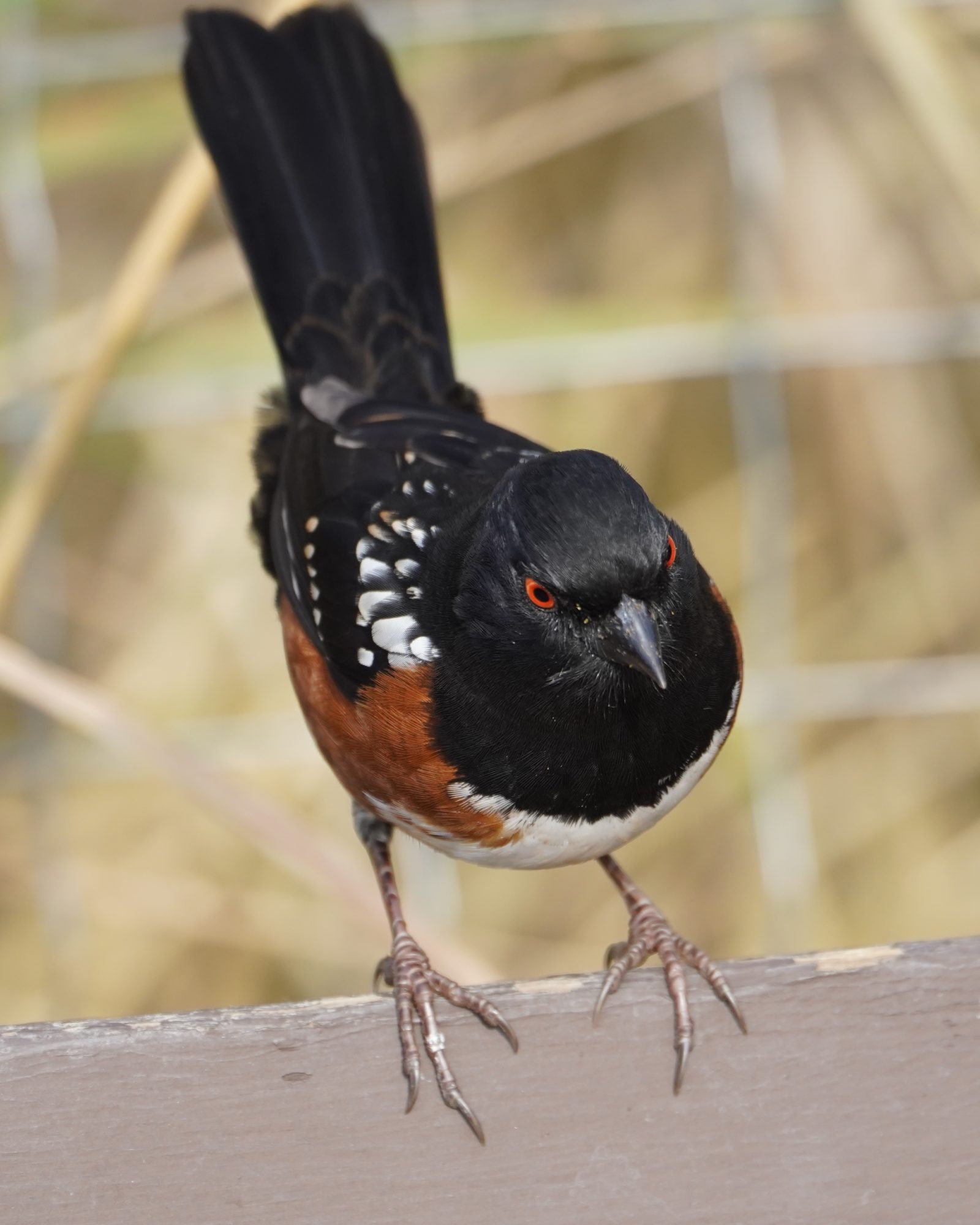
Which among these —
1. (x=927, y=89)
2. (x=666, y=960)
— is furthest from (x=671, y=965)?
(x=927, y=89)

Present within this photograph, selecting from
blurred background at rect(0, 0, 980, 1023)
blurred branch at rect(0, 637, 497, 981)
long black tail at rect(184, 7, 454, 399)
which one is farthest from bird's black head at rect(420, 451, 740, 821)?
blurred background at rect(0, 0, 980, 1023)

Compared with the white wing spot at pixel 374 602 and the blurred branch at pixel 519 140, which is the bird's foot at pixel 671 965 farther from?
the blurred branch at pixel 519 140

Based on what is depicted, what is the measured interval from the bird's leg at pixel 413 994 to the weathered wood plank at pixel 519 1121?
0.01 metres

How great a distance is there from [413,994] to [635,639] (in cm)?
36

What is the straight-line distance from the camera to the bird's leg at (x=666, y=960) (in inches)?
45.1

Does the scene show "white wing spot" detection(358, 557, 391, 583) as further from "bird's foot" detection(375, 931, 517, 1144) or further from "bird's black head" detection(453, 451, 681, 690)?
"bird's foot" detection(375, 931, 517, 1144)

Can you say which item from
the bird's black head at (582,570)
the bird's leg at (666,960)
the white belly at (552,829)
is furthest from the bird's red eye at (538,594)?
the bird's leg at (666,960)

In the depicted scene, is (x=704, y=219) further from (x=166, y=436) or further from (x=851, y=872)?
(x=851, y=872)

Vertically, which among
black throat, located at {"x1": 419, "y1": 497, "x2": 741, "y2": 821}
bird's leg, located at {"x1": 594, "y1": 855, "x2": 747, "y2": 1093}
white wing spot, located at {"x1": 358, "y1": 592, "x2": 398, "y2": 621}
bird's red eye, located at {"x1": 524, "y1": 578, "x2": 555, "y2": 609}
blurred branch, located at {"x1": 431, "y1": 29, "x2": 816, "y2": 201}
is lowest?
bird's leg, located at {"x1": 594, "y1": 855, "x2": 747, "y2": 1093}

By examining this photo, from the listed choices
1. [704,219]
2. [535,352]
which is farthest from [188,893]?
[704,219]

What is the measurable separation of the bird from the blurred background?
520 millimetres

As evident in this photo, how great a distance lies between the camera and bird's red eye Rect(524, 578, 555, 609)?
129 centimetres

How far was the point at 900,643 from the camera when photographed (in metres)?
3.01

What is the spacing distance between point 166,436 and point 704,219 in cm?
114
